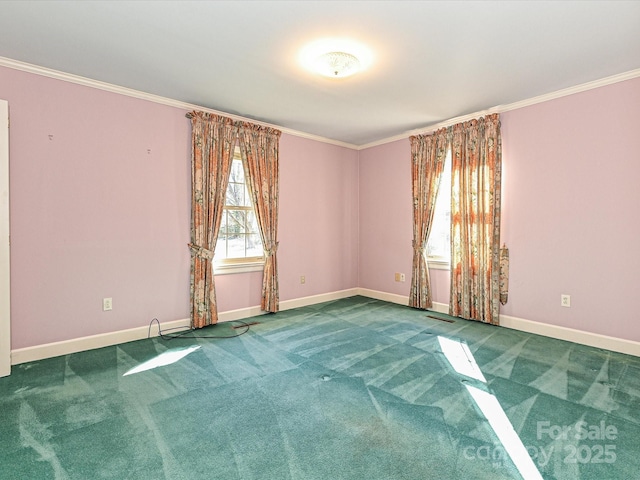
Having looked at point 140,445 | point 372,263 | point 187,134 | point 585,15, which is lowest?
point 140,445

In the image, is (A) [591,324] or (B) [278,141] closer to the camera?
(A) [591,324]

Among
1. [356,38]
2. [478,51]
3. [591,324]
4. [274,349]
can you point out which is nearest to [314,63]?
[356,38]

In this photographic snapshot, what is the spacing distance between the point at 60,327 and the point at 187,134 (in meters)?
2.34

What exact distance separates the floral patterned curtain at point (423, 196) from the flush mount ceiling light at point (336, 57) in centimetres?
205

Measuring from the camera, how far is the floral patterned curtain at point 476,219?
4.08 metres

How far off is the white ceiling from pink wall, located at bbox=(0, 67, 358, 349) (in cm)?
33

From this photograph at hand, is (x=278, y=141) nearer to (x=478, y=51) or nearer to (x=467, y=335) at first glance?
(x=478, y=51)

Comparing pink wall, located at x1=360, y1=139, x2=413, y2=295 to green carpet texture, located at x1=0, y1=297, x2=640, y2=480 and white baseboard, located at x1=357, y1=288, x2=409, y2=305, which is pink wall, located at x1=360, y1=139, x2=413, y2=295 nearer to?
white baseboard, located at x1=357, y1=288, x2=409, y2=305

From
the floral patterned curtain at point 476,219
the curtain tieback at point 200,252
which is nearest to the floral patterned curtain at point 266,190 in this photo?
the curtain tieback at point 200,252

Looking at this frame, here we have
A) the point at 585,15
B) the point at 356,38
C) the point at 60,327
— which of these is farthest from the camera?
the point at 60,327

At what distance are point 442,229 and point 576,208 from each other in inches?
63.2

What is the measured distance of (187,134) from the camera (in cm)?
400

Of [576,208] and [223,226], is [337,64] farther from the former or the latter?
[576,208]

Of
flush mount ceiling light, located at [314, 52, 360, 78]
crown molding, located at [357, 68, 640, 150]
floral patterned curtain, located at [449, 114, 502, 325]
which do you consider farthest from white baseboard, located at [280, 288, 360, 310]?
flush mount ceiling light, located at [314, 52, 360, 78]
